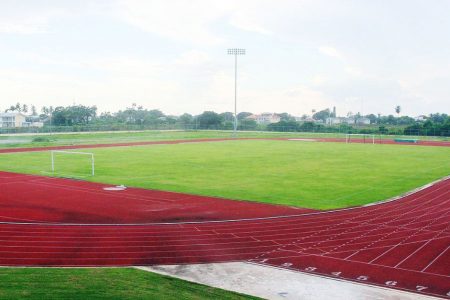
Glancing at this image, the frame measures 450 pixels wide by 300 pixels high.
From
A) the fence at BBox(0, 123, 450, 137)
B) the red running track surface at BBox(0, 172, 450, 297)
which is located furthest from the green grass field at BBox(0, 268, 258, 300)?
the fence at BBox(0, 123, 450, 137)

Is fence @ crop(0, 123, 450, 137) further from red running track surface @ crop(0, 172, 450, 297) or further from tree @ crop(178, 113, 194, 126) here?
red running track surface @ crop(0, 172, 450, 297)

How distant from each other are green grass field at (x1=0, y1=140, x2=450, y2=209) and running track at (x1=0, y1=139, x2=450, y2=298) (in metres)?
2.57

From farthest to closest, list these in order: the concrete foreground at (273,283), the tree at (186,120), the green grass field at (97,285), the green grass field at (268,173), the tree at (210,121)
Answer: the tree at (186,120)
the tree at (210,121)
the green grass field at (268,173)
the concrete foreground at (273,283)
the green grass field at (97,285)

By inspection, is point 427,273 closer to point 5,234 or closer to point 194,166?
point 5,234

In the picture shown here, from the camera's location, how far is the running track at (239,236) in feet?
47.5

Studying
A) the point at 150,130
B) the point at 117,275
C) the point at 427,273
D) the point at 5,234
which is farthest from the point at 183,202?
the point at 150,130

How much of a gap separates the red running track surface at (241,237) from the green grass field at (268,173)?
265cm

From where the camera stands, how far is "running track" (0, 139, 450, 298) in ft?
47.5

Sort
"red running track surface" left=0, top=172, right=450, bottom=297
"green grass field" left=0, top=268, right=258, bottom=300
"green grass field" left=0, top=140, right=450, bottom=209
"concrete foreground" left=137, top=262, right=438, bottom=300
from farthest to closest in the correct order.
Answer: "green grass field" left=0, top=140, right=450, bottom=209 < "red running track surface" left=0, top=172, right=450, bottom=297 < "concrete foreground" left=137, top=262, right=438, bottom=300 < "green grass field" left=0, top=268, right=258, bottom=300

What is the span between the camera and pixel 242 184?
101 feet

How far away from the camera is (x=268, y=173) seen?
36.4 metres

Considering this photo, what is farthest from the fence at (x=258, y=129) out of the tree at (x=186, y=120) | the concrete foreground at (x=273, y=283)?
the concrete foreground at (x=273, y=283)

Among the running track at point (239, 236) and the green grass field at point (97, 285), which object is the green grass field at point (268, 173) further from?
the green grass field at point (97, 285)

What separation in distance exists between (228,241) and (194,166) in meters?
24.5
